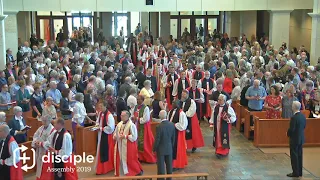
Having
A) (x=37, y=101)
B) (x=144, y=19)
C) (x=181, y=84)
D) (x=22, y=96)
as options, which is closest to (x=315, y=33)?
(x=181, y=84)

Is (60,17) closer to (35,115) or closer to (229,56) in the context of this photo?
(229,56)

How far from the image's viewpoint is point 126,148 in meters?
11.3

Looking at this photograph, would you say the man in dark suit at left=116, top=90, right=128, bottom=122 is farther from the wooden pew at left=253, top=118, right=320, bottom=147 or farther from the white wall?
the white wall

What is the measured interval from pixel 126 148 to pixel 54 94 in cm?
351

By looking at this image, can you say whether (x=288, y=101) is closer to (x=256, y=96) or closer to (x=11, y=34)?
(x=256, y=96)

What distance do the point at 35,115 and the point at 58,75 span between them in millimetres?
2177

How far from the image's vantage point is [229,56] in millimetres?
21000

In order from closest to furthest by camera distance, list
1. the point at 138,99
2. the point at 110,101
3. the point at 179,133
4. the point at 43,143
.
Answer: the point at 43,143 < the point at 179,133 < the point at 138,99 < the point at 110,101

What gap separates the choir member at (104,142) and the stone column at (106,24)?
2045cm

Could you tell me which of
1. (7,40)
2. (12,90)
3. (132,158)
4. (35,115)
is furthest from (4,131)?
(7,40)

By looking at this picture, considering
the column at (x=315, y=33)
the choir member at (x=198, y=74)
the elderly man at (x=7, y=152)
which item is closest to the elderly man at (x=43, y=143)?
the elderly man at (x=7, y=152)

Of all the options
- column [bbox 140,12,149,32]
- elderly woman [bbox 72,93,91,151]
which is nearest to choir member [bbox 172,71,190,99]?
elderly woman [bbox 72,93,91,151]

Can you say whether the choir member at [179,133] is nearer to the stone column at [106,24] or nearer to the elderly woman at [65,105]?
the elderly woman at [65,105]

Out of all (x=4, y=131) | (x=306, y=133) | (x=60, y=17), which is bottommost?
(x=306, y=133)
